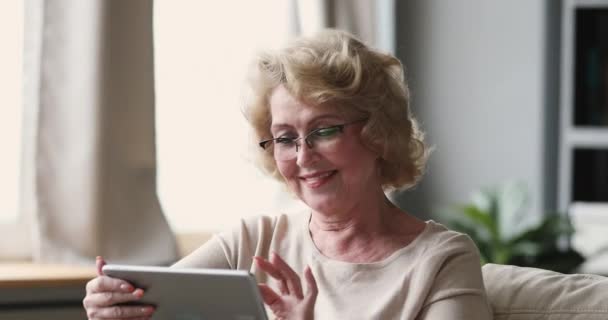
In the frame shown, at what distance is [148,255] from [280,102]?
1327mm

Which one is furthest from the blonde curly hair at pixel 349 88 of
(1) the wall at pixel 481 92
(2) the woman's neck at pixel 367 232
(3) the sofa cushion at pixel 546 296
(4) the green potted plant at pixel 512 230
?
(1) the wall at pixel 481 92

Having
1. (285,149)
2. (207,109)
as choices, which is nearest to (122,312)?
(285,149)

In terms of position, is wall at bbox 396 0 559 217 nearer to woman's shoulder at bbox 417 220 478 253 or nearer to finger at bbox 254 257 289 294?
woman's shoulder at bbox 417 220 478 253

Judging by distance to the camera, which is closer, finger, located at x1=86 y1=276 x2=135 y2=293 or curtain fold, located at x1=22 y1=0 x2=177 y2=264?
finger, located at x1=86 y1=276 x2=135 y2=293

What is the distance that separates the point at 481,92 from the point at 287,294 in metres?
2.91

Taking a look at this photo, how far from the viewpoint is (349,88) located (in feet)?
6.71

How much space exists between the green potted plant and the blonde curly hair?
1.99 meters

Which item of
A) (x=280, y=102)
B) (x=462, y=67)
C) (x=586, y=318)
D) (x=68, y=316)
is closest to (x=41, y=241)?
(x=68, y=316)

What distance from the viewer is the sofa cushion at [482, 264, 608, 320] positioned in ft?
6.35

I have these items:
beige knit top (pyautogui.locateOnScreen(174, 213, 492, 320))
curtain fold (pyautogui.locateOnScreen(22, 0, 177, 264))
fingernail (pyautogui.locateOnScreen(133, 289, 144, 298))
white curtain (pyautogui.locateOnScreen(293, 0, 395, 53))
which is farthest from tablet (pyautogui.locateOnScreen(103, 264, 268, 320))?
white curtain (pyautogui.locateOnScreen(293, 0, 395, 53))

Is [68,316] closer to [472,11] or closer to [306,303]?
[306,303]

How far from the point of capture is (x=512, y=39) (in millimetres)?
4441

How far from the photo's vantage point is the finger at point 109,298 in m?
1.89

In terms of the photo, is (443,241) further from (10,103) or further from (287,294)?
(10,103)
